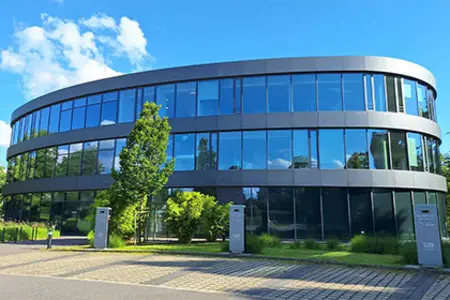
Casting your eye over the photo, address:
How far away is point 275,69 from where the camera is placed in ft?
76.3

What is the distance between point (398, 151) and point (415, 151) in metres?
1.37

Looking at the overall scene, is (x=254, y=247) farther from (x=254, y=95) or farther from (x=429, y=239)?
(x=254, y=95)

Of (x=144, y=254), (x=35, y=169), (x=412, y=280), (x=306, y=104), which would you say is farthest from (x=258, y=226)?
(x=35, y=169)

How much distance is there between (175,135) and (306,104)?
347 inches

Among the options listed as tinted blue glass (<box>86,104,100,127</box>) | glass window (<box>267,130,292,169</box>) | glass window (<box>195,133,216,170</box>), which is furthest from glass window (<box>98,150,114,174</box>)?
glass window (<box>267,130,292,169</box>)

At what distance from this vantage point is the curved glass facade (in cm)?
2255

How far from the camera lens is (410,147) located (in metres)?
22.5

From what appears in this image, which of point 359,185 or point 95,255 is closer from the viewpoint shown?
point 95,255

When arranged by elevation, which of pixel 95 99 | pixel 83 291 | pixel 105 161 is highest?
pixel 95 99

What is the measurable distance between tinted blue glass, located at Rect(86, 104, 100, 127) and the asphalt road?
19.9 metres

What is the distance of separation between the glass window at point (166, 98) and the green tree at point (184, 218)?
26.9 feet

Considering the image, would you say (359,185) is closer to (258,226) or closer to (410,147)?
(410,147)

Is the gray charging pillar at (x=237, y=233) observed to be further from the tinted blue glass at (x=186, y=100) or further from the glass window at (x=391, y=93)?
the glass window at (x=391, y=93)

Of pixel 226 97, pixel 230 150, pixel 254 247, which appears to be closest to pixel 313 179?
pixel 230 150
